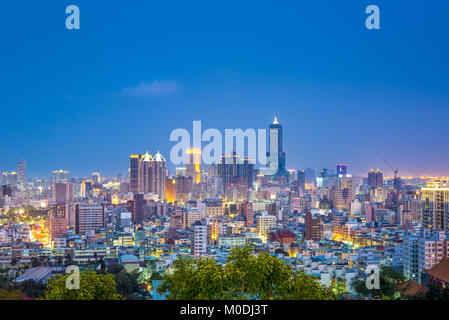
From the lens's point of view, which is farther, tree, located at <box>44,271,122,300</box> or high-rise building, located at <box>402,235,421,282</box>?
high-rise building, located at <box>402,235,421,282</box>

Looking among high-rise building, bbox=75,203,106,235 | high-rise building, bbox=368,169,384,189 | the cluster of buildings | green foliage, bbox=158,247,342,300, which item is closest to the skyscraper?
the cluster of buildings

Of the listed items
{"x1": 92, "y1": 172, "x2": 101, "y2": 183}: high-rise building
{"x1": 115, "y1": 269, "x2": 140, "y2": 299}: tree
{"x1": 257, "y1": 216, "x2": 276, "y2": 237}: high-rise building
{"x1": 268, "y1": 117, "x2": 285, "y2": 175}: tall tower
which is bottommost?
{"x1": 257, "y1": 216, "x2": 276, "y2": 237}: high-rise building

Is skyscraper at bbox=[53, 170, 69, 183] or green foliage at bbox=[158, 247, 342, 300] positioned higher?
skyscraper at bbox=[53, 170, 69, 183]

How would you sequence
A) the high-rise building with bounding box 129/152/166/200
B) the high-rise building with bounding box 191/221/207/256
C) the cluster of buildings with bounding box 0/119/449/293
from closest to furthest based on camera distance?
the cluster of buildings with bounding box 0/119/449/293 < the high-rise building with bounding box 191/221/207/256 < the high-rise building with bounding box 129/152/166/200

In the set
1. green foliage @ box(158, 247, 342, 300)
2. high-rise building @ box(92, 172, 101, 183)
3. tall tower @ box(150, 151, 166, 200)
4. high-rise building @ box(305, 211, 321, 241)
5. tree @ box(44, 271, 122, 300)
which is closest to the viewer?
green foliage @ box(158, 247, 342, 300)

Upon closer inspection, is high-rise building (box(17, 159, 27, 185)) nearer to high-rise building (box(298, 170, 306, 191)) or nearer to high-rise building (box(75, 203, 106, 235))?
high-rise building (box(75, 203, 106, 235))

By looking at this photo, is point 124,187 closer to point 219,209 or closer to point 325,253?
point 219,209
